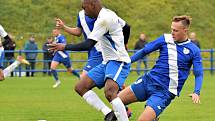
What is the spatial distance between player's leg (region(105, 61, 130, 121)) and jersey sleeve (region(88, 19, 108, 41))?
0.62 metres

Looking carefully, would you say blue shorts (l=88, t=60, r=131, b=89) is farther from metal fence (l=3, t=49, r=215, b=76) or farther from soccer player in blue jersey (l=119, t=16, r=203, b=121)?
metal fence (l=3, t=49, r=215, b=76)

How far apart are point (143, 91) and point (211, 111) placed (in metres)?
4.94

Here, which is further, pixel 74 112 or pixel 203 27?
pixel 203 27

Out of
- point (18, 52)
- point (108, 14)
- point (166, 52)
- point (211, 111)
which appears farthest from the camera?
point (18, 52)

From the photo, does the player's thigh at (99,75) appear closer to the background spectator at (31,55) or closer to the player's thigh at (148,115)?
the player's thigh at (148,115)

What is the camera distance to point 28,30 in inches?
1463

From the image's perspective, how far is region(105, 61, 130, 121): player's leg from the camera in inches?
406

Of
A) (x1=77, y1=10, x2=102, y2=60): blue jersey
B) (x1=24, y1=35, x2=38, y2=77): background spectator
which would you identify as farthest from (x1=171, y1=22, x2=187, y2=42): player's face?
(x1=24, y1=35, x2=38, y2=77): background spectator

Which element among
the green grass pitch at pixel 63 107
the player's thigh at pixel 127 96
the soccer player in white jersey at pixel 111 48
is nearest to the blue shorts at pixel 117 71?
the soccer player in white jersey at pixel 111 48

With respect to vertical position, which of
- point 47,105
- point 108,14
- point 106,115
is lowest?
point 47,105

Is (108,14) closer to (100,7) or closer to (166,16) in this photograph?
(100,7)

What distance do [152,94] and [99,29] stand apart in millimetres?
1386

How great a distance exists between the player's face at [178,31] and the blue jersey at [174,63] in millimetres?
96

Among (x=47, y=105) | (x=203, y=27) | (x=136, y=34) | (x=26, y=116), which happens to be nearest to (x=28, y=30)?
(x=136, y=34)
